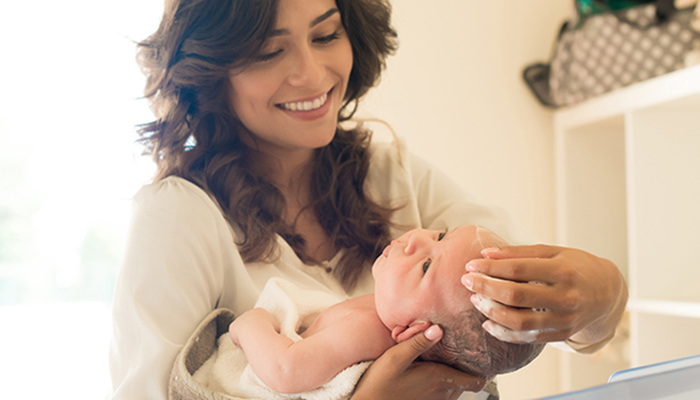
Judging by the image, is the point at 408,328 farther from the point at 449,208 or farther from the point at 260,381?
the point at 449,208

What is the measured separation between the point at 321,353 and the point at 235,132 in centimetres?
43

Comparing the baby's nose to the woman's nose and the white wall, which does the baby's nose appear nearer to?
the woman's nose

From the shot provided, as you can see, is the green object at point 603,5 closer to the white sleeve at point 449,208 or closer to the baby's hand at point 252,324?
the white sleeve at point 449,208

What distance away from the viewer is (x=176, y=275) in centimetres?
65

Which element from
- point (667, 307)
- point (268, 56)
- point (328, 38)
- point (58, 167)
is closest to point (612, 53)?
point (667, 307)

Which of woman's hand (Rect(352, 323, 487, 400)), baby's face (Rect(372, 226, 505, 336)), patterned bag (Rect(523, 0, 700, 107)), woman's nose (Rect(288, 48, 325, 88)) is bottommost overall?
woman's hand (Rect(352, 323, 487, 400))

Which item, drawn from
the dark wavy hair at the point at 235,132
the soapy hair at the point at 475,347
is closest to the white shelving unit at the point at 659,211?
the dark wavy hair at the point at 235,132

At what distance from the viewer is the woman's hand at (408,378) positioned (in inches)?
18.4

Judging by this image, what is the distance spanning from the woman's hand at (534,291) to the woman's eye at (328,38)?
17.2 inches

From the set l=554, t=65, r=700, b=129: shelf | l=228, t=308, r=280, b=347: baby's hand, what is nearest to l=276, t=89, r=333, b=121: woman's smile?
l=228, t=308, r=280, b=347: baby's hand

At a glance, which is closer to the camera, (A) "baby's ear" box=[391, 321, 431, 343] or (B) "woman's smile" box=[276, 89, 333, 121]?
(A) "baby's ear" box=[391, 321, 431, 343]

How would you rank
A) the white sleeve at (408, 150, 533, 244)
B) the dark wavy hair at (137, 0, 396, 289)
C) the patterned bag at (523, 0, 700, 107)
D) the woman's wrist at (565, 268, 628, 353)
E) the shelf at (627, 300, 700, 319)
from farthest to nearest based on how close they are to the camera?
the patterned bag at (523, 0, 700, 107)
the shelf at (627, 300, 700, 319)
the white sleeve at (408, 150, 533, 244)
the dark wavy hair at (137, 0, 396, 289)
the woman's wrist at (565, 268, 628, 353)

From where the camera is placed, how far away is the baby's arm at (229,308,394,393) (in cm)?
50

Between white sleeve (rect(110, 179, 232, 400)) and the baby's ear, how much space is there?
28cm
